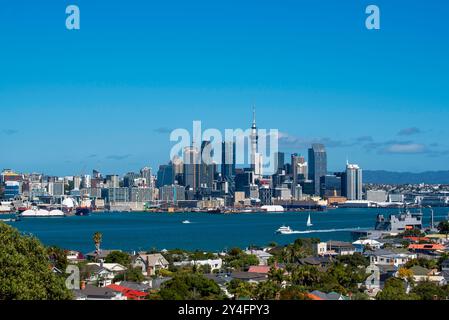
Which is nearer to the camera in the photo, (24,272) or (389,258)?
(24,272)

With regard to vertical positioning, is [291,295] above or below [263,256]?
above

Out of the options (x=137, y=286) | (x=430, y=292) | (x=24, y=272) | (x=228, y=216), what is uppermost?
(x=24, y=272)

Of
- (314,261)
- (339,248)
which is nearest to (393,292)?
(314,261)

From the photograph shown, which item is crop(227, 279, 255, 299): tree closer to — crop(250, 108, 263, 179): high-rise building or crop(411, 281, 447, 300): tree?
crop(411, 281, 447, 300): tree

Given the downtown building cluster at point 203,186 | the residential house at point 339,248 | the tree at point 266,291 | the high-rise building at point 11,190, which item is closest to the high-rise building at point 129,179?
the downtown building cluster at point 203,186

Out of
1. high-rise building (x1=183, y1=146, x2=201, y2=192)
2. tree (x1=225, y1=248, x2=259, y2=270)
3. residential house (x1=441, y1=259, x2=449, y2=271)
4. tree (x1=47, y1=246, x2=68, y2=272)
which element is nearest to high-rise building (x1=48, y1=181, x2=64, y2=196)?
high-rise building (x1=183, y1=146, x2=201, y2=192)

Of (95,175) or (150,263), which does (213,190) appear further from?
(150,263)
